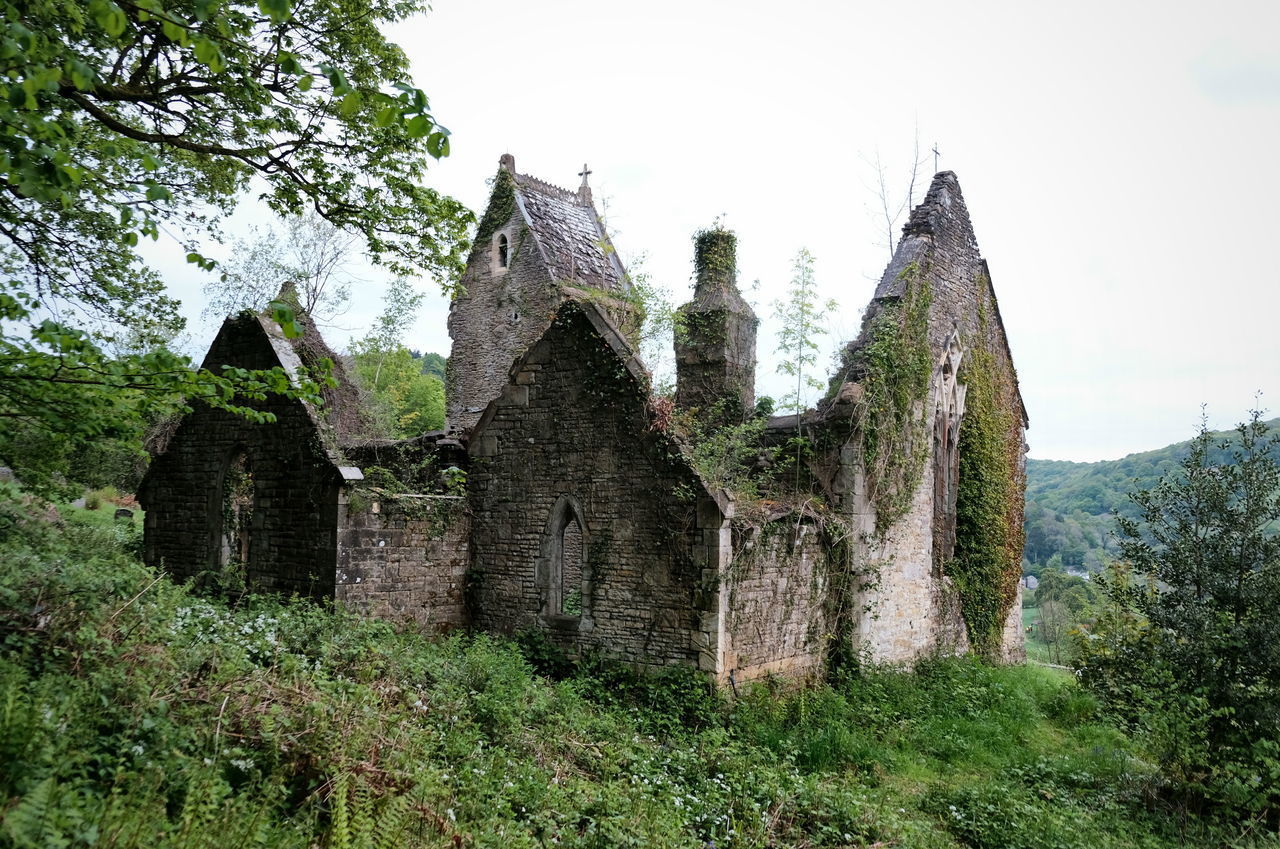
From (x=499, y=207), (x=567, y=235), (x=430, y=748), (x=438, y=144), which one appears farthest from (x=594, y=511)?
(x=499, y=207)

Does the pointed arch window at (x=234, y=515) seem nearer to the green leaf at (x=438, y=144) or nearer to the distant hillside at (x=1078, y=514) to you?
the green leaf at (x=438, y=144)

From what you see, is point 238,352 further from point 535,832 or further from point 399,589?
point 535,832

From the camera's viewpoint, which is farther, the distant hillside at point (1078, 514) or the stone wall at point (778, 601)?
the distant hillside at point (1078, 514)

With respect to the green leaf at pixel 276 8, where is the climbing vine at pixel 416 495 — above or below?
below

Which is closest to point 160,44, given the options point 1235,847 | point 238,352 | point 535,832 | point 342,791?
point 238,352

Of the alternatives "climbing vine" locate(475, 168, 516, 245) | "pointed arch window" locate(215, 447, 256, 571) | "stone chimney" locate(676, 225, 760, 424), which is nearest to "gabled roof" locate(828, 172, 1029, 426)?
"stone chimney" locate(676, 225, 760, 424)

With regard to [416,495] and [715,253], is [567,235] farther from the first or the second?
[416,495]

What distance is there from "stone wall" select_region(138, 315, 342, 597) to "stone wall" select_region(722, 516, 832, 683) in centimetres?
529

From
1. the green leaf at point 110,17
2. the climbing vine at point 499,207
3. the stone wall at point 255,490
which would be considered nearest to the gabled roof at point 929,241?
the stone wall at point 255,490

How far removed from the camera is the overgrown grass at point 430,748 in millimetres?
4793

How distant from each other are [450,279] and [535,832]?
7118mm

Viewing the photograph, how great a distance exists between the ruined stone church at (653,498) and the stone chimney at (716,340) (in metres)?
0.04

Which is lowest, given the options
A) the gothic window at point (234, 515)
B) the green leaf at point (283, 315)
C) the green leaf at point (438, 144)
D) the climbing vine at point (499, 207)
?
the gothic window at point (234, 515)

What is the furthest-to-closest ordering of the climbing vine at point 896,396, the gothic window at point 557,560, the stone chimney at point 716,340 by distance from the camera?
the stone chimney at point 716,340 < the climbing vine at point 896,396 < the gothic window at point 557,560
